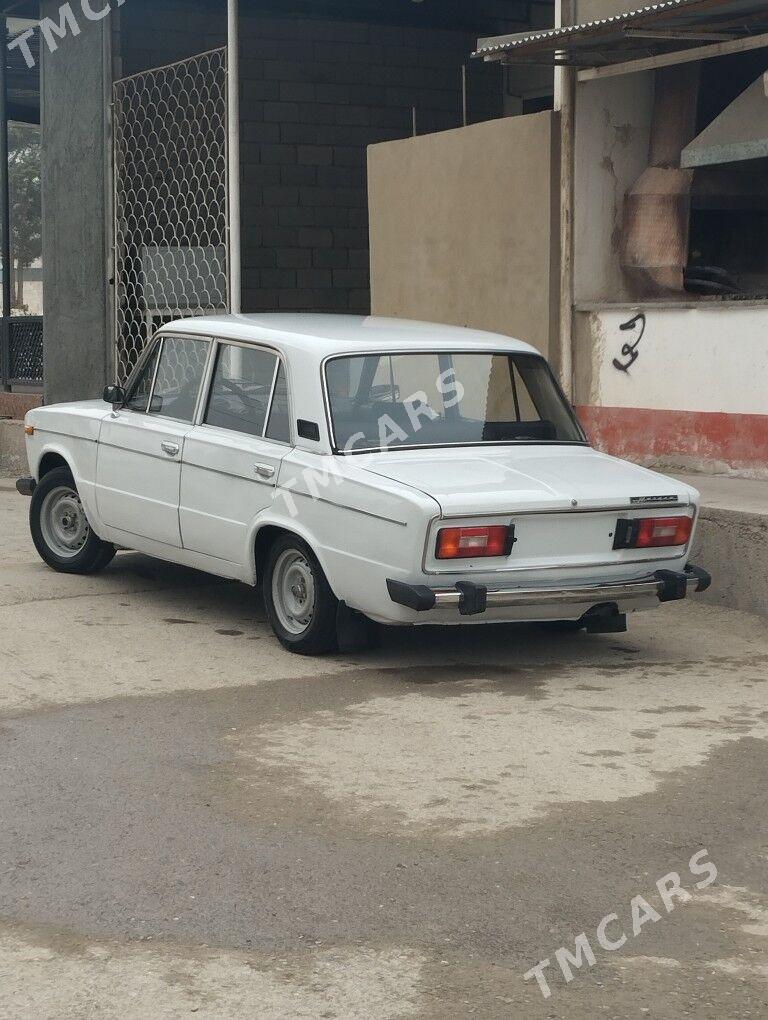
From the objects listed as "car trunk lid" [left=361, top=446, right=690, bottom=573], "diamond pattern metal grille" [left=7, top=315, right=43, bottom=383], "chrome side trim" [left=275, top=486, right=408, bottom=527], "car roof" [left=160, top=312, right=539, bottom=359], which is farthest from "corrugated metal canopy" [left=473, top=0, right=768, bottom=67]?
"diamond pattern metal grille" [left=7, top=315, right=43, bottom=383]

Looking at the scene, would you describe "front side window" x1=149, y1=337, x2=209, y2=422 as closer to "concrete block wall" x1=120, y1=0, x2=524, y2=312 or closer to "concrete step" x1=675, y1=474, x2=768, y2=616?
"concrete step" x1=675, y1=474, x2=768, y2=616

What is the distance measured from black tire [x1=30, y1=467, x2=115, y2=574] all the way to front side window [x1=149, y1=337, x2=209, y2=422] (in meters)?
0.99

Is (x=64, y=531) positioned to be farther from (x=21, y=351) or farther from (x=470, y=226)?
(x=21, y=351)

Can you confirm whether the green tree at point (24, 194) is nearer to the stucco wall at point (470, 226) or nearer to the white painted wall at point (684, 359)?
the stucco wall at point (470, 226)

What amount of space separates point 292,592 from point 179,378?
159 centimetres

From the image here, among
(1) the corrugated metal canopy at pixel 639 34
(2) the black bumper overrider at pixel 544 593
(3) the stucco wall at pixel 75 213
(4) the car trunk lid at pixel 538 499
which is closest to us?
(2) the black bumper overrider at pixel 544 593

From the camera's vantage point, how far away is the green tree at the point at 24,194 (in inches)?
1780

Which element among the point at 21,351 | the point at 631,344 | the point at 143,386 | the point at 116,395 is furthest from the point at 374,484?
the point at 21,351

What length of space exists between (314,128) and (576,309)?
6428mm

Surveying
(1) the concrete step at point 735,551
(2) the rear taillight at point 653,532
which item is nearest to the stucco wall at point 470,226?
(1) the concrete step at point 735,551

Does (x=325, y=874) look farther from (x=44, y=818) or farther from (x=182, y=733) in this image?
(x=182, y=733)

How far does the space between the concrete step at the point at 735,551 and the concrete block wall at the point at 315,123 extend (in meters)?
8.80

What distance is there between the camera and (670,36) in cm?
1016

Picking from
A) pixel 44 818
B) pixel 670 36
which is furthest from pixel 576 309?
pixel 44 818
